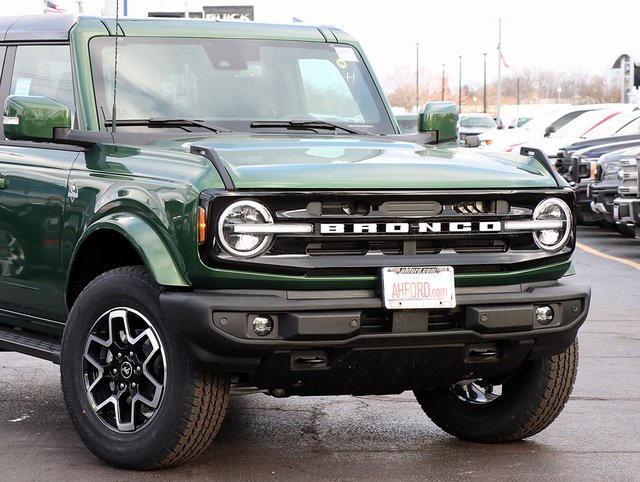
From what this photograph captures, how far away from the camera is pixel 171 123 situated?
21.4ft

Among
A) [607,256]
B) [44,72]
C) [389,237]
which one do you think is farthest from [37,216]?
[607,256]

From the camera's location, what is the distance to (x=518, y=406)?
→ 616cm

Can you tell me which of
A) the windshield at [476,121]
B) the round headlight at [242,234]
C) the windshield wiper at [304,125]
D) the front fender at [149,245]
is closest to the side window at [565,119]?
the windshield wiper at [304,125]

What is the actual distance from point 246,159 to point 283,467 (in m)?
1.29

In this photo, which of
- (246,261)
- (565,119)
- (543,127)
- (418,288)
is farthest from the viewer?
(543,127)

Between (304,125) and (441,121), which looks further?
(441,121)

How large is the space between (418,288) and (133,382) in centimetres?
120

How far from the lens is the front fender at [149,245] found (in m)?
5.31

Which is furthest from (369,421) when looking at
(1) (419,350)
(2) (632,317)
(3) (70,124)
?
(2) (632,317)

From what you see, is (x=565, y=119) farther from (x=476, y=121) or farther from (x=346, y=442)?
(x=476, y=121)

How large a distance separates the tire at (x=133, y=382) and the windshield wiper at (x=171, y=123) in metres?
0.99

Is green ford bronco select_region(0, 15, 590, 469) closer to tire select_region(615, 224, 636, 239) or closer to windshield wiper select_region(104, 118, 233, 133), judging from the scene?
windshield wiper select_region(104, 118, 233, 133)

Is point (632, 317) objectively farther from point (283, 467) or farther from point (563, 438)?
point (283, 467)

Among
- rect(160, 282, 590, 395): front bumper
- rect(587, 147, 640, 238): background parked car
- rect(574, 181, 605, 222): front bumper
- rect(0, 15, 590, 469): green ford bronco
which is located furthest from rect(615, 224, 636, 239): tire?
rect(160, 282, 590, 395): front bumper
